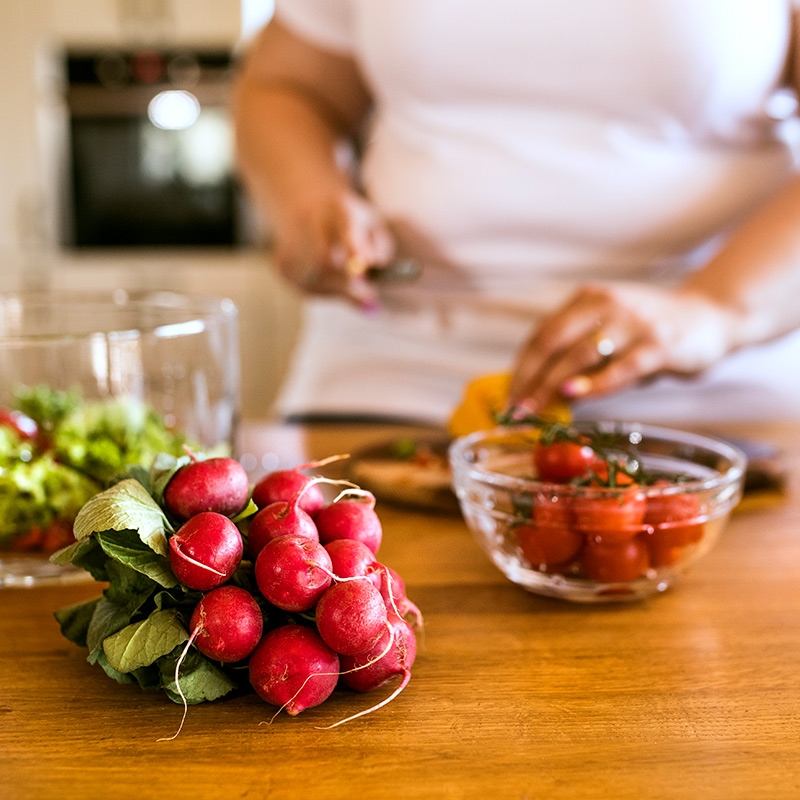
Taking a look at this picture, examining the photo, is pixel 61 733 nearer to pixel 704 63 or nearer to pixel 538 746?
pixel 538 746

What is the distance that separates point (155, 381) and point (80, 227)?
2859 millimetres

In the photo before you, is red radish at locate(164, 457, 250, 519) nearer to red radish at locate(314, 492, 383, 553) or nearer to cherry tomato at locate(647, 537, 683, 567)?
red radish at locate(314, 492, 383, 553)

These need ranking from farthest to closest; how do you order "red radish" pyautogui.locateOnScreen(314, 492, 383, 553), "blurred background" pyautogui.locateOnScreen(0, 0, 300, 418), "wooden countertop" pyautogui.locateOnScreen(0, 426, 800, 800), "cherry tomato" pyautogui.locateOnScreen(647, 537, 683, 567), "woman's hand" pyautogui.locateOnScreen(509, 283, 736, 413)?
"blurred background" pyautogui.locateOnScreen(0, 0, 300, 418) → "woman's hand" pyautogui.locateOnScreen(509, 283, 736, 413) → "cherry tomato" pyautogui.locateOnScreen(647, 537, 683, 567) → "red radish" pyautogui.locateOnScreen(314, 492, 383, 553) → "wooden countertop" pyautogui.locateOnScreen(0, 426, 800, 800)

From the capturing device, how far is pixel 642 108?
3.79ft

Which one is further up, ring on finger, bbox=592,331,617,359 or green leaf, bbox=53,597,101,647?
ring on finger, bbox=592,331,617,359

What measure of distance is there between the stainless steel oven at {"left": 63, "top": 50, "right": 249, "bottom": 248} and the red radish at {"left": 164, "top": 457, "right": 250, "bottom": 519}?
3062 millimetres

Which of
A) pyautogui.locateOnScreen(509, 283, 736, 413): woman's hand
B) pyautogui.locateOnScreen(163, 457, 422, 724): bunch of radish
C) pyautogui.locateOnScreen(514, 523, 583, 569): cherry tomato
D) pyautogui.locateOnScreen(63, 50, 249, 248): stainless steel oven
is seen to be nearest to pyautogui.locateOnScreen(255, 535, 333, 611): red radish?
pyautogui.locateOnScreen(163, 457, 422, 724): bunch of radish

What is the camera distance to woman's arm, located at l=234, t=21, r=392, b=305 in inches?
47.2

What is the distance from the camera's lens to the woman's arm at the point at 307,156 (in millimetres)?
1199

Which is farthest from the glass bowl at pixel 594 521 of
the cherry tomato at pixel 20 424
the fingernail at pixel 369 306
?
the fingernail at pixel 369 306

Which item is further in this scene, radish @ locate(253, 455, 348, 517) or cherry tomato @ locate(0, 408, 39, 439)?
cherry tomato @ locate(0, 408, 39, 439)

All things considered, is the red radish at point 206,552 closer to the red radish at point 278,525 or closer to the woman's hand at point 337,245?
the red radish at point 278,525

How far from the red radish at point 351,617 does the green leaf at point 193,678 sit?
7cm

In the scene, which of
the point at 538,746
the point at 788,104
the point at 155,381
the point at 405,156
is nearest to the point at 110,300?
the point at 155,381
